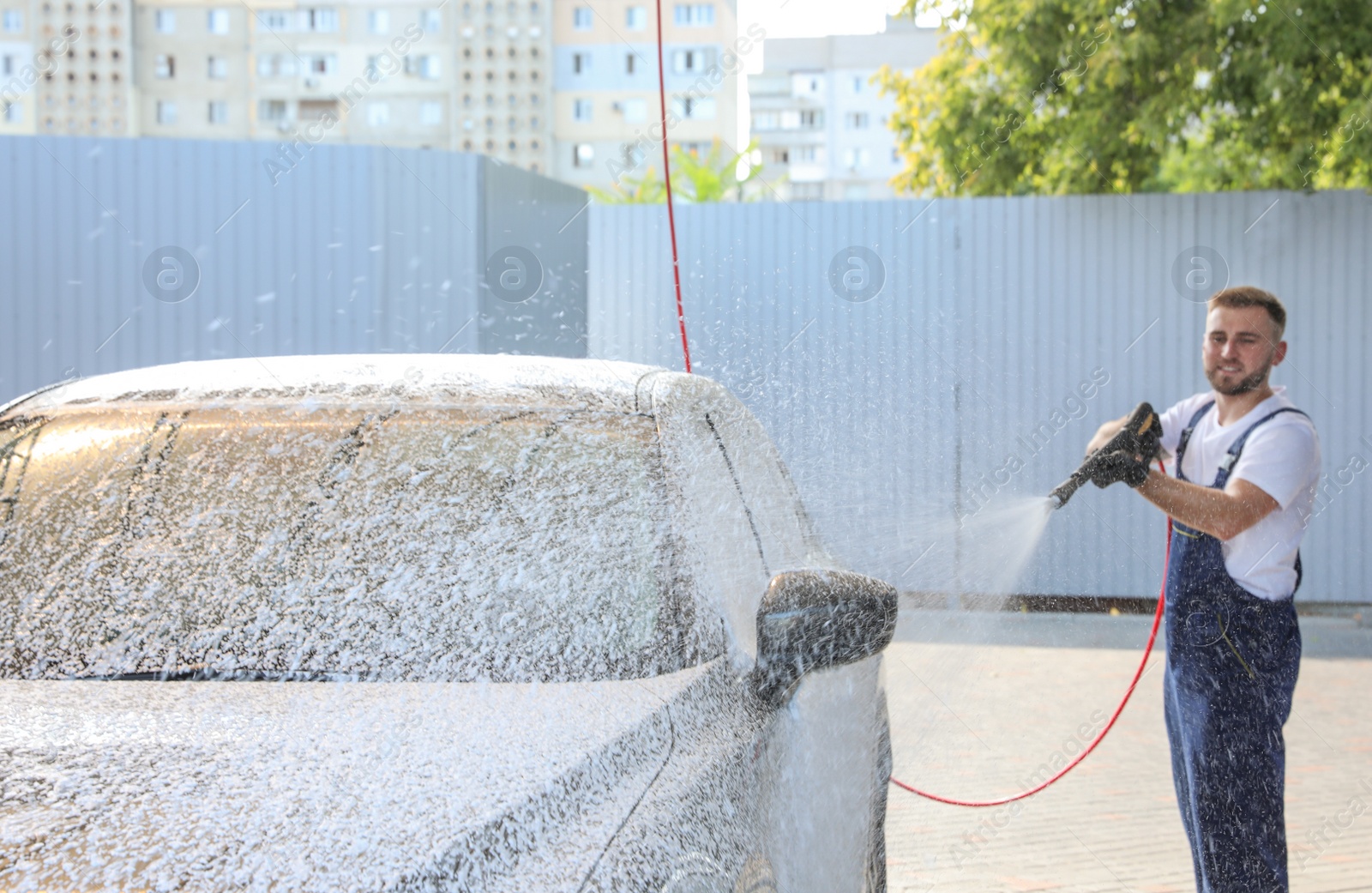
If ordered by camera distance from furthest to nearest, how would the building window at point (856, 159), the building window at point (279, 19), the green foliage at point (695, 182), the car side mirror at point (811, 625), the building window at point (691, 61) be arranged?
the building window at point (856, 159), the building window at point (279, 19), the building window at point (691, 61), the green foliage at point (695, 182), the car side mirror at point (811, 625)

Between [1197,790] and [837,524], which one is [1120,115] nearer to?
[837,524]

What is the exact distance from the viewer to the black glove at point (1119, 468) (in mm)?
3504

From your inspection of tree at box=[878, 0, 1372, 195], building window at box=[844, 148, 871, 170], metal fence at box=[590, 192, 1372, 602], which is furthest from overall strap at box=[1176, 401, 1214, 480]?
building window at box=[844, 148, 871, 170]

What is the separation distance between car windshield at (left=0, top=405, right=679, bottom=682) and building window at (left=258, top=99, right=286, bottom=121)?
84.5 meters

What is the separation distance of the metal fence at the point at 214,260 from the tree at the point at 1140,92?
501 cm

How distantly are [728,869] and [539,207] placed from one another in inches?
378

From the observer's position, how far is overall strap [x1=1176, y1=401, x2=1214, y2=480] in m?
3.85

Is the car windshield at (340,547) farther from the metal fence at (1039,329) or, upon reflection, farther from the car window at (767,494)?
the metal fence at (1039,329)

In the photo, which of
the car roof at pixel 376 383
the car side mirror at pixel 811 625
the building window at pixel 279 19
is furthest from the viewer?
the building window at pixel 279 19

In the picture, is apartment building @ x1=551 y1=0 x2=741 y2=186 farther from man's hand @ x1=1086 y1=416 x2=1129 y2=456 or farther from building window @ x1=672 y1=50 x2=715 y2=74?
man's hand @ x1=1086 y1=416 x2=1129 y2=456

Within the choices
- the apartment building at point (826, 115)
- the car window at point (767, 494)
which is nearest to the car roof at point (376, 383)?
the car window at point (767, 494)

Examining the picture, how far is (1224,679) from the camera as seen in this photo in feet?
11.3

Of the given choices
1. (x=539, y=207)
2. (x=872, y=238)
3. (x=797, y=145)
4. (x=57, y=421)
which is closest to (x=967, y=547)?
(x=872, y=238)

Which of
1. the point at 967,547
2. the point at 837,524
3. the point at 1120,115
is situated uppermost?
the point at 1120,115
